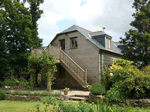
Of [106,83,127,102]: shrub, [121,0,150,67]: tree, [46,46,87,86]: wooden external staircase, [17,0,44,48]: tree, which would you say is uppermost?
[17,0,44,48]: tree

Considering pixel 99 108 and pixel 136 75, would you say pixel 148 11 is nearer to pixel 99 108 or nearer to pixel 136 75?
pixel 136 75

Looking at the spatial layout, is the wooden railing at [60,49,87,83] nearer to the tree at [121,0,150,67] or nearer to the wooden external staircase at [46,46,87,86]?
the wooden external staircase at [46,46,87,86]

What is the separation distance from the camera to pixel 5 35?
61.0 feet

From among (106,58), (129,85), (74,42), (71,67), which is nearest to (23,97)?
(71,67)

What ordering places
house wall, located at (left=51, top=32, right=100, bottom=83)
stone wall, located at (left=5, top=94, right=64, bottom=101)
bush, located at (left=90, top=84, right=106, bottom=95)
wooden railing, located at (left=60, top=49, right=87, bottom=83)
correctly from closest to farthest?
bush, located at (left=90, top=84, right=106, bottom=95) → stone wall, located at (left=5, top=94, right=64, bottom=101) → wooden railing, located at (left=60, top=49, right=87, bottom=83) → house wall, located at (left=51, top=32, right=100, bottom=83)

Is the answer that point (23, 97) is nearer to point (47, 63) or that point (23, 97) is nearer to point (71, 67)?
point (47, 63)

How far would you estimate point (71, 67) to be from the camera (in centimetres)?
1547

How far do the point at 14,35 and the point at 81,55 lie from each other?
8301 millimetres

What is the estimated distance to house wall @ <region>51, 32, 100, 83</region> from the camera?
15.9 meters

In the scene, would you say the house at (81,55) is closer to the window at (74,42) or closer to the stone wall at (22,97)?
the window at (74,42)

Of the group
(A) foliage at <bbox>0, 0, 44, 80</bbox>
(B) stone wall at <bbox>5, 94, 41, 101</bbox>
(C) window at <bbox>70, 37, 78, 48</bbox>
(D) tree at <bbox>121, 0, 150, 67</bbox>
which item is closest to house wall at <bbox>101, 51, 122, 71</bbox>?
(D) tree at <bbox>121, 0, 150, 67</bbox>

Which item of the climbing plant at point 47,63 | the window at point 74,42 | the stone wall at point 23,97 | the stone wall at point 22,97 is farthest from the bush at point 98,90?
the window at point 74,42

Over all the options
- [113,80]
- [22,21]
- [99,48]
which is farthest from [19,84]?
[113,80]

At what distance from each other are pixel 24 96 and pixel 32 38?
34.2 feet
